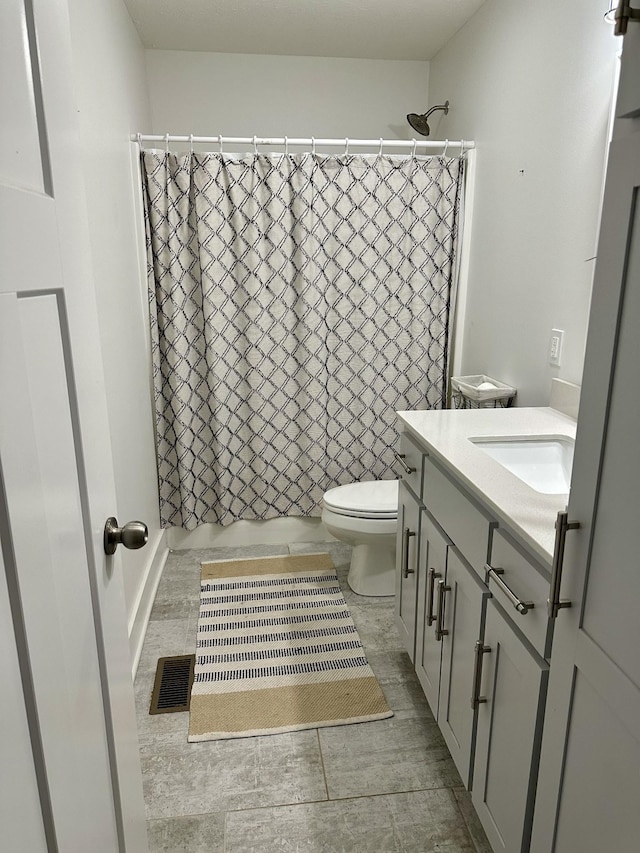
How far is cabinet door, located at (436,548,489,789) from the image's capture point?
56.4 inches

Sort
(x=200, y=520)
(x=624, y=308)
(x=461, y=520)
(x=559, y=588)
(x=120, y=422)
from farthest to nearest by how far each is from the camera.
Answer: (x=200, y=520), (x=120, y=422), (x=461, y=520), (x=559, y=588), (x=624, y=308)

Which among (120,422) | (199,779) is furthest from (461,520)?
(120,422)

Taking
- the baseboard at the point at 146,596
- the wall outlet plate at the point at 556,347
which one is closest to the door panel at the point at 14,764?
the baseboard at the point at 146,596

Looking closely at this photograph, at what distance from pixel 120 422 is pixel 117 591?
1.25m

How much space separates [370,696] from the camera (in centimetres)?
204

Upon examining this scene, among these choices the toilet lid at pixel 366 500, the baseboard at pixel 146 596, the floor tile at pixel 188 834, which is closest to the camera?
the floor tile at pixel 188 834

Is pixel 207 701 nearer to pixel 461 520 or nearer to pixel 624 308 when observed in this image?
pixel 461 520

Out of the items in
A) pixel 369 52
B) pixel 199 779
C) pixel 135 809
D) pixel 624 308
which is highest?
pixel 369 52

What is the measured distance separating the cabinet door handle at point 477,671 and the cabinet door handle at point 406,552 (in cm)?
57

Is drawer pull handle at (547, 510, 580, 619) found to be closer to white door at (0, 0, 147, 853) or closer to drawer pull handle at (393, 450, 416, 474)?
white door at (0, 0, 147, 853)

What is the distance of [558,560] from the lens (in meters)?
0.93

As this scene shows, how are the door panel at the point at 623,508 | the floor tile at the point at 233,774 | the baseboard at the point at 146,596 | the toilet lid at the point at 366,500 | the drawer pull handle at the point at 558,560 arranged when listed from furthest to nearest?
the toilet lid at the point at 366,500
the baseboard at the point at 146,596
the floor tile at the point at 233,774
the drawer pull handle at the point at 558,560
the door panel at the point at 623,508

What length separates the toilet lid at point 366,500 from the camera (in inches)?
98.8

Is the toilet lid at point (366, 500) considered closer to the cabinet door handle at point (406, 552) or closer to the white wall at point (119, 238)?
the cabinet door handle at point (406, 552)
